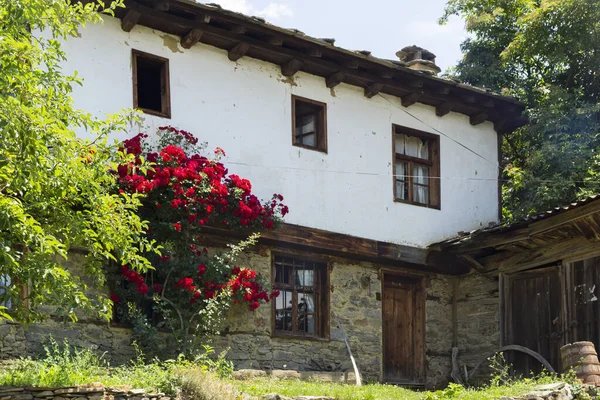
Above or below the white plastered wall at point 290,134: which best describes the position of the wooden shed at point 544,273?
below

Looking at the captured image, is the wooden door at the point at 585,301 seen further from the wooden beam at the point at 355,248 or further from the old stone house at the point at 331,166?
the wooden beam at the point at 355,248

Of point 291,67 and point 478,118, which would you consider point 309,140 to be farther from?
point 478,118

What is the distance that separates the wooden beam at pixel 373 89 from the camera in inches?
612

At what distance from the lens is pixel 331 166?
49.0 feet

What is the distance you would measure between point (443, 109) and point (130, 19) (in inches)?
238

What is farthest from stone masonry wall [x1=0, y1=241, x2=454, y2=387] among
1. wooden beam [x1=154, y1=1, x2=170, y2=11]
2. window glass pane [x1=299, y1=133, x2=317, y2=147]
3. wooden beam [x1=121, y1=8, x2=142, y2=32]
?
wooden beam [x1=154, y1=1, x2=170, y2=11]

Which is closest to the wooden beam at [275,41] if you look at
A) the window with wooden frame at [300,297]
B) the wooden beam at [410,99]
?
the wooden beam at [410,99]

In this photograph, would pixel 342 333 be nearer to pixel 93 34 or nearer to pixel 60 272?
pixel 93 34

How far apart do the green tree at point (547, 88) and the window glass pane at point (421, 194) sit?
1.71 m

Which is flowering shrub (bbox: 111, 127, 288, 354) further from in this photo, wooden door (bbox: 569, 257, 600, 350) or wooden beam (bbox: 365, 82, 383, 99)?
wooden door (bbox: 569, 257, 600, 350)

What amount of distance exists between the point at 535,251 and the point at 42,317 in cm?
838

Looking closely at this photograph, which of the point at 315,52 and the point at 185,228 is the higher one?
the point at 315,52

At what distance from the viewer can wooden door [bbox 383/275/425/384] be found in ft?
51.8

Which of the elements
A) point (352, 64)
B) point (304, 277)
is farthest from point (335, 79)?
point (304, 277)
